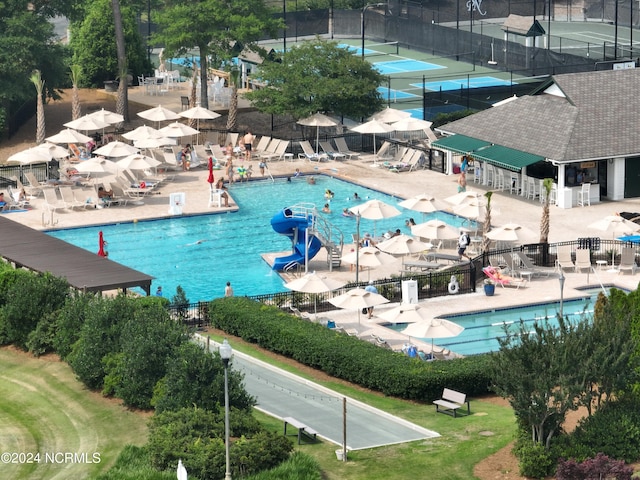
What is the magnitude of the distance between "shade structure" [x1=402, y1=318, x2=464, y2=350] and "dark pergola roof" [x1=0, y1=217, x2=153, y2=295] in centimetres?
782

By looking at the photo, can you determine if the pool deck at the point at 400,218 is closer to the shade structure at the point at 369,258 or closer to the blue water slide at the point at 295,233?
the blue water slide at the point at 295,233

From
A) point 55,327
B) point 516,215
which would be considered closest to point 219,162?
point 516,215

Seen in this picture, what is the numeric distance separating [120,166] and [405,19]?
4347cm

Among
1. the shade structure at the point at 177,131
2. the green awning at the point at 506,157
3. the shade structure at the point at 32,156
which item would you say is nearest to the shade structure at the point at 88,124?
the shade structure at the point at 177,131

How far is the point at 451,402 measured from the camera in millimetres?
32906

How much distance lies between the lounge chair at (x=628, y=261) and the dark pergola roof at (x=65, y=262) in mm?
14044

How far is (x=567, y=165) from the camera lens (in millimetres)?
52750

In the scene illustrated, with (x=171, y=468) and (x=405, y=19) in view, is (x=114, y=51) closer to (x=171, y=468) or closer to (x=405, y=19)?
(x=405, y=19)

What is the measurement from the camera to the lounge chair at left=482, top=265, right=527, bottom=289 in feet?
142

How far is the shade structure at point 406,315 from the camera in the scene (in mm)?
36656

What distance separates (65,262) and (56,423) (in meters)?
10.2

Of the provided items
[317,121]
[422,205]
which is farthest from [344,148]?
[422,205]

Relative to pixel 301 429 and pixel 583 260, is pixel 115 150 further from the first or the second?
pixel 301 429

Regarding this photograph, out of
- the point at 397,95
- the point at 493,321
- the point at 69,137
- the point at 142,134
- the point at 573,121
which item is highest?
the point at 573,121
